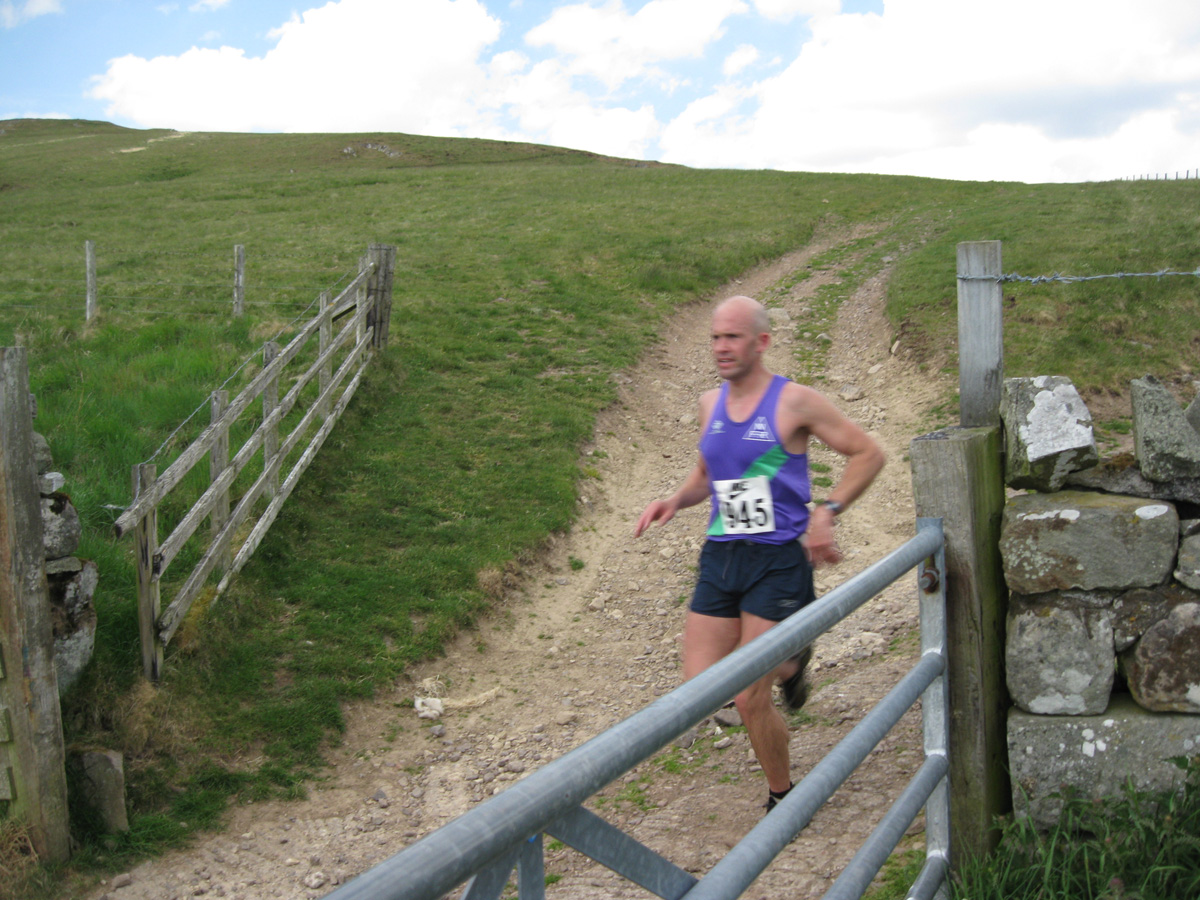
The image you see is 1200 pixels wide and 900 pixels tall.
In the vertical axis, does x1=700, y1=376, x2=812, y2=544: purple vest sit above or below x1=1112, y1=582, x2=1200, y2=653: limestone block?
above

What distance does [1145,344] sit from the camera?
36.3 feet

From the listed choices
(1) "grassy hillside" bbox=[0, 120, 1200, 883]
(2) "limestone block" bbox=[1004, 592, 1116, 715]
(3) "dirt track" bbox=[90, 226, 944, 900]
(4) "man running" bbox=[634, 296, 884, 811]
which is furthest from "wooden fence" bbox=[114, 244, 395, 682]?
(2) "limestone block" bbox=[1004, 592, 1116, 715]

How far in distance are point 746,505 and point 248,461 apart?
16.6ft

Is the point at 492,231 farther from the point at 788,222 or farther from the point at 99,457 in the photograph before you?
the point at 99,457

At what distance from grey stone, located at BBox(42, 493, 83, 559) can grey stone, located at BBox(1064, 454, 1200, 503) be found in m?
4.67

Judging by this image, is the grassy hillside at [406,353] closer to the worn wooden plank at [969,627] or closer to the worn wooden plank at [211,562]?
the worn wooden plank at [211,562]

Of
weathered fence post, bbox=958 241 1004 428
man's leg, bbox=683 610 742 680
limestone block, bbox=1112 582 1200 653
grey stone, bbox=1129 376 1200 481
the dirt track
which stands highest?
weathered fence post, bbox=958 241 1004 428

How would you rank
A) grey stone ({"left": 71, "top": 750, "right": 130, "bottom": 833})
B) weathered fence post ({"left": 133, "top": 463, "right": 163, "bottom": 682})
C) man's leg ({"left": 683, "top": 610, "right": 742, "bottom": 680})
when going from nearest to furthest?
1. man's leg ({"left": 683, "top": 610, "right": 742, "bottom": 680})
2. grey stone ({"left": 71, "top": 750, "right": 130, "bottom": 833})
3. weathered fence post ({"left": 133, "top": 463, "right": 163, "bottom": 682})

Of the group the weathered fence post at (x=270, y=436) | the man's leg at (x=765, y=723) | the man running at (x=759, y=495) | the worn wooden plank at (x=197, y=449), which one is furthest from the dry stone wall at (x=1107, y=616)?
the weathered fence post at (x=270, y=436)

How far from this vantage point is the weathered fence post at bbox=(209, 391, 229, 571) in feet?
20.6

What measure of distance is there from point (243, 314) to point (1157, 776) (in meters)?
12.8

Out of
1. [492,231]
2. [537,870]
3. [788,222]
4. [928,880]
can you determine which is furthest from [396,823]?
[788,222]

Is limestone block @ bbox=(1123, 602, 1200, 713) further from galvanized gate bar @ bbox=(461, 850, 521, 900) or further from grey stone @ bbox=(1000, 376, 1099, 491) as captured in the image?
galvanized gate bar @ bbox=(461, 850, 521, 900)

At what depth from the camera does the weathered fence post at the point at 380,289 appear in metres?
11.2
